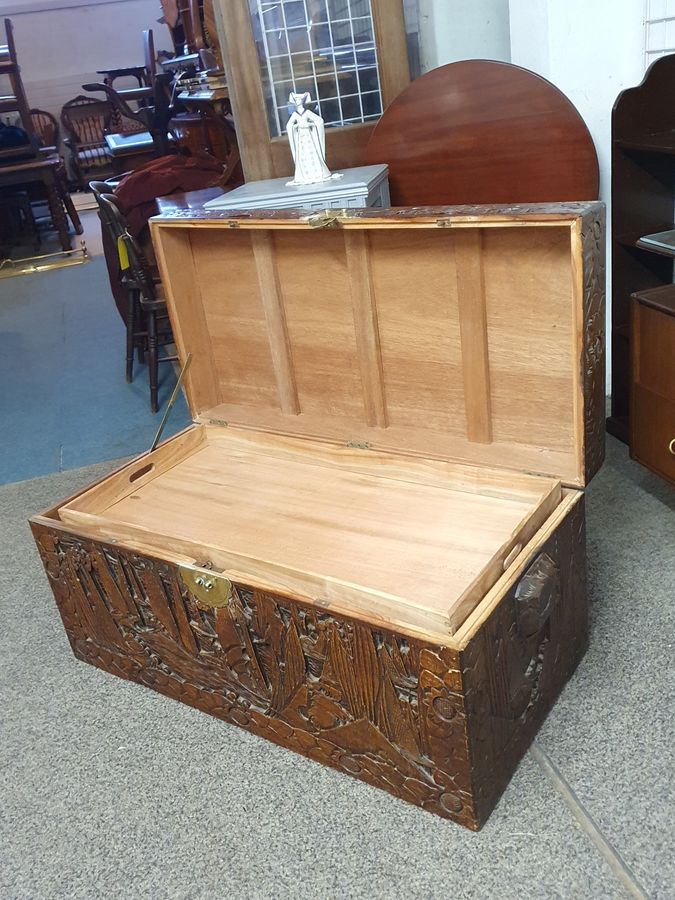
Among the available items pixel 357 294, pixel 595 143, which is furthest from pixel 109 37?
pixel 357 294

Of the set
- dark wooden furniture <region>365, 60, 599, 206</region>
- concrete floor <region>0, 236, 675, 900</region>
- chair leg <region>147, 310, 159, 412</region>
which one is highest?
dark wooden furniture <region>365, 60, 599, 206</region>

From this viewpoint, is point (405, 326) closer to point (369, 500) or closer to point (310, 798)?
point (369, 500)

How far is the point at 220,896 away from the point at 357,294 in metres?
1.18

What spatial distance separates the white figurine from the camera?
2.56m

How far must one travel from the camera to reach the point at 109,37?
10.3m

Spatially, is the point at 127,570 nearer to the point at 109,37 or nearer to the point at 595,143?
the point at 595,143

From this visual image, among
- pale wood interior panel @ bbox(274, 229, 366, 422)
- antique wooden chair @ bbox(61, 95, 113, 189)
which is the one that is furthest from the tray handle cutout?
antique wooden chair @ bbox(61, 95, 113, 189)

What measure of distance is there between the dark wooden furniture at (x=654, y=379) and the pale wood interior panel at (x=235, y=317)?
0.93 meters

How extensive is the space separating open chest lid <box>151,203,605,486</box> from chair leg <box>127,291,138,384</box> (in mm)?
1771

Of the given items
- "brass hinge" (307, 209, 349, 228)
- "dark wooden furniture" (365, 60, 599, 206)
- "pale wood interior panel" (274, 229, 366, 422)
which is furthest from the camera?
"dark wooden furniture" (365, 60, 599, 206)

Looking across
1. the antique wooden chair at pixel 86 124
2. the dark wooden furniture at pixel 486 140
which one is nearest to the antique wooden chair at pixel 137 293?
the dark wooden furniture at pixel 486 140

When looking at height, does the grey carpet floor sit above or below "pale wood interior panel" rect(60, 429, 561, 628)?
below

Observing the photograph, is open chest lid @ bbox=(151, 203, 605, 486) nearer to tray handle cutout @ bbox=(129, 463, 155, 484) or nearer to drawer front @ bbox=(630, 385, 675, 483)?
tray handle cutout @ bbox=(129, 463, 155, 484)

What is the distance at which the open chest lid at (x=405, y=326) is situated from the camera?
4.99 ft
